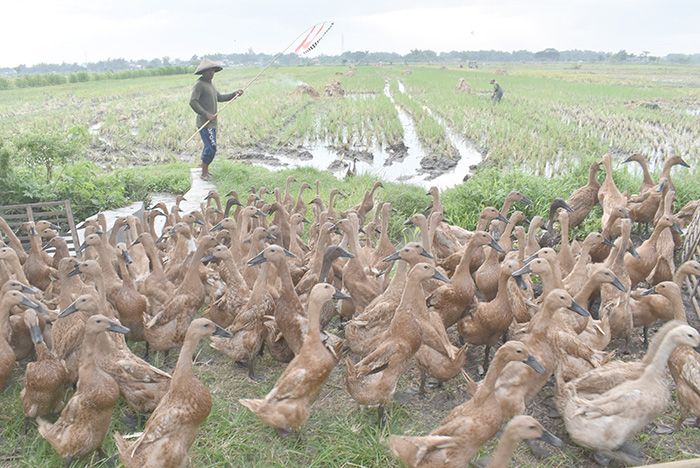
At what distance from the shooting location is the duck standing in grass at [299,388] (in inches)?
160

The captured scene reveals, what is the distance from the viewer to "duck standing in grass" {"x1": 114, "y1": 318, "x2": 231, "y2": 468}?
3.54m

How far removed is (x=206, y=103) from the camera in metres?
11.6

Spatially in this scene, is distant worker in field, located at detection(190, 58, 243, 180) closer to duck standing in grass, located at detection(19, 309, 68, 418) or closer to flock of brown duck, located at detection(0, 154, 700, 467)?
flock of brown duck, located at detection(0, 154, 700, 467)

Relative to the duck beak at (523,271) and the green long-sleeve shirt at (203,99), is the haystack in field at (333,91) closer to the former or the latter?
the green long-sleeve shirt at (203,99)

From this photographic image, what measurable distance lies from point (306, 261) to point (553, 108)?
2147 centimetres

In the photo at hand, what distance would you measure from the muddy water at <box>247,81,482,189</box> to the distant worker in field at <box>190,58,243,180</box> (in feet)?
9.40

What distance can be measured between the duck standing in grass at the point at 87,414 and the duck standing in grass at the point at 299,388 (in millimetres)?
1122

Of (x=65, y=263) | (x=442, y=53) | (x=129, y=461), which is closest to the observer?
(x=129, y=461)

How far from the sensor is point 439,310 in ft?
17.5

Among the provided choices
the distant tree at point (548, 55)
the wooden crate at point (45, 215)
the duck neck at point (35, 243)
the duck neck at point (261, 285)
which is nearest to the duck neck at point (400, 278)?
the duck neck at point (261, 285)

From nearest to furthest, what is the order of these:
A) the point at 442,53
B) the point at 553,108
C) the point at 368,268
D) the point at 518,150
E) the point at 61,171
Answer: the point at 368,268 → the point at 61,171 → the point at 518,150 → the point at 553,108 → the point at 442,53

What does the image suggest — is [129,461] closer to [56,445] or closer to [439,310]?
[56,445]

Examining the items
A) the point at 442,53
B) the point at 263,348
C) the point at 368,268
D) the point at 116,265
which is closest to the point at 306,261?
the point at 368,268

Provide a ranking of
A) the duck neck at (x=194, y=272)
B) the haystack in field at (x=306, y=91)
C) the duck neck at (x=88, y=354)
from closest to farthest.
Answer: the duck neck at (x=88, y=354) < the duck neck at (x=194, y=272) < the haystack in field at (x=306, y=91)
